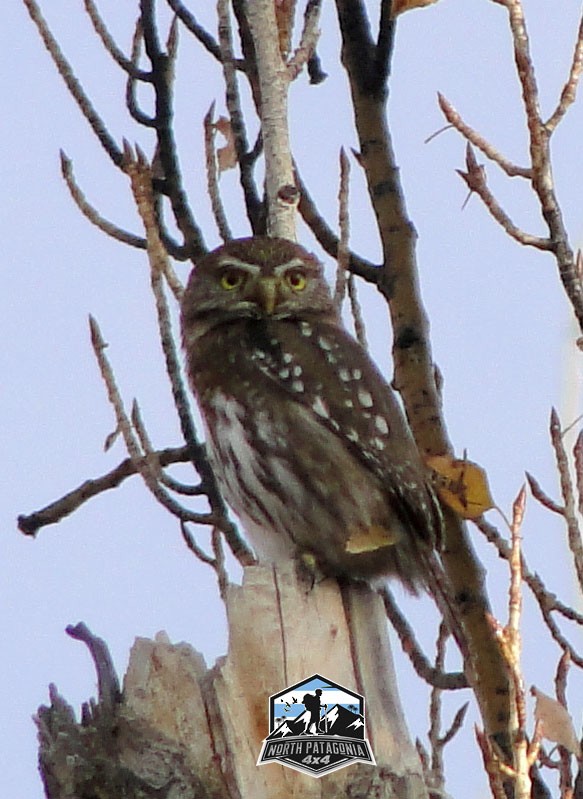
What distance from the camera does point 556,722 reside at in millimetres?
2947

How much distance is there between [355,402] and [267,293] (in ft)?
1.72

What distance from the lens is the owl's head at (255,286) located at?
14.7 ft

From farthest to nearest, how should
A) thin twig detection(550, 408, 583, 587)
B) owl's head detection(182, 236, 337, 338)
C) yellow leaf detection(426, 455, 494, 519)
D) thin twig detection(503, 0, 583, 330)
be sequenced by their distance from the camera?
owl's head detection(182, 236, 337, 338)
yellow leaf detection(426, 455, 494, 519)
thin twig detection(550, 408, 583, 587)
thin twig detection(503, 0, 583, 330)

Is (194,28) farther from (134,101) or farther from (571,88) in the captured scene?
(571,88)

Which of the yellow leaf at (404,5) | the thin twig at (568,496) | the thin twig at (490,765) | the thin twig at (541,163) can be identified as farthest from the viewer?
the yellow leaf at (404,5)

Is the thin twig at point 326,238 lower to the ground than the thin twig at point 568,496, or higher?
higher

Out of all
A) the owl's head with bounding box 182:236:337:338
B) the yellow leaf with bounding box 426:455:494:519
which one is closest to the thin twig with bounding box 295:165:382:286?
the owl's head with bounding box 182:236:337:338

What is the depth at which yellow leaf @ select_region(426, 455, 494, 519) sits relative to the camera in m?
3.61

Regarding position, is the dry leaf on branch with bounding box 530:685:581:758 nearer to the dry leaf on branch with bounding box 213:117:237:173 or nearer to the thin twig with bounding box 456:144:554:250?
the thin twig with bounding box 456:144:554:250

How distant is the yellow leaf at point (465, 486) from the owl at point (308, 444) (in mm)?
384

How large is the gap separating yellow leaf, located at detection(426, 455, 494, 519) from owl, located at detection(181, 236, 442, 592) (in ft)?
1.26

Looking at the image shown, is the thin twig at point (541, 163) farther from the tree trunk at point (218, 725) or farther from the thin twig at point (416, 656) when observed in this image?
the thin twig at point (416, 656)

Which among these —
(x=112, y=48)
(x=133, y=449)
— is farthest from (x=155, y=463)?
(x=112, y=48)

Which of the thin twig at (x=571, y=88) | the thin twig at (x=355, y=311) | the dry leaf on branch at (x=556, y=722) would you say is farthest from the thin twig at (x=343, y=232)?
the dry leaf on branch at (x=556, y=722)
